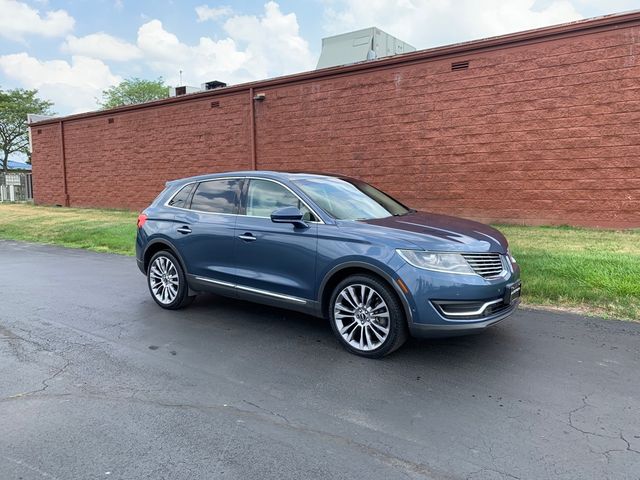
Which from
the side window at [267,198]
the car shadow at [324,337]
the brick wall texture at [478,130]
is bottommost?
the car shadow at [324,337]

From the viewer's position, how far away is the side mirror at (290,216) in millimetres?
4828

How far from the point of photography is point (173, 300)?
6.22 metres

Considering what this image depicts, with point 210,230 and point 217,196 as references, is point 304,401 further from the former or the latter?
point 217,196

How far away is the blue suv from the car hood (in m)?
0.01

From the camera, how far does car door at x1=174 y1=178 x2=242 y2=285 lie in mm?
5609

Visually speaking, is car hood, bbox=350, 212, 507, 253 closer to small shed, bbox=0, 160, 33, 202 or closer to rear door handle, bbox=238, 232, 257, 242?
rear door handle, bbox=238, 232, 257, 242

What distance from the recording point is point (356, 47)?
1927 centimetres

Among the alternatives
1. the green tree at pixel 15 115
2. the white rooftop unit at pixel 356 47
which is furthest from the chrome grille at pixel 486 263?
the green tree at pixel 15 115

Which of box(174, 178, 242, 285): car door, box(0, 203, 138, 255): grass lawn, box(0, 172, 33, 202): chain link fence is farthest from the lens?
box(0, 172, 33, 202): chain link fence

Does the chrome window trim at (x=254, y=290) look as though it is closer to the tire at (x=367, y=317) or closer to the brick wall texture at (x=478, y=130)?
the tire at (x=367, y=317)

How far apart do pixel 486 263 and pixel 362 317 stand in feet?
3.93

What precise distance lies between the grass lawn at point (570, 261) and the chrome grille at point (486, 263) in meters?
2.15

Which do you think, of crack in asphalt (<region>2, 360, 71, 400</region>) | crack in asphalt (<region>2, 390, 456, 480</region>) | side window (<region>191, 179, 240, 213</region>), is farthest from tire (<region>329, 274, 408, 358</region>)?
crack in asphalt (<region>2, 360, 71, 400</region>)

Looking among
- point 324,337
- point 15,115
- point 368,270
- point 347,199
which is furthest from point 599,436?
point 15,115
